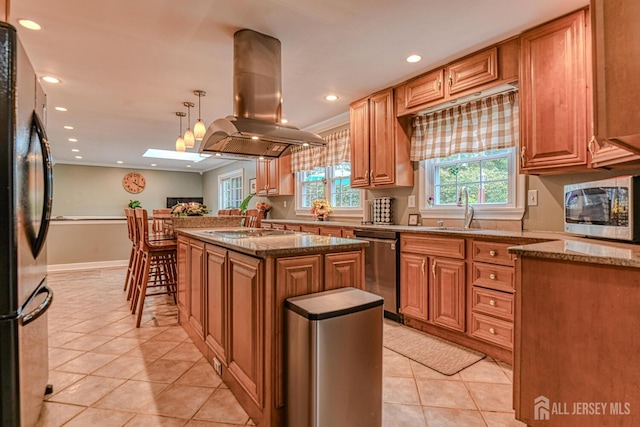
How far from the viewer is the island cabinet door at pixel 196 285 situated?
2.30 m

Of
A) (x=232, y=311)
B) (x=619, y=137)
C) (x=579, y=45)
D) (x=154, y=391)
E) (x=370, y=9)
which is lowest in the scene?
(x=154, y=391)

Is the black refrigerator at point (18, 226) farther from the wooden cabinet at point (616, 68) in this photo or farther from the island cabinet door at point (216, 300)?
the wooden cabinet at point (616, 68)

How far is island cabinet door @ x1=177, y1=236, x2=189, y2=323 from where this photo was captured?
2685mm

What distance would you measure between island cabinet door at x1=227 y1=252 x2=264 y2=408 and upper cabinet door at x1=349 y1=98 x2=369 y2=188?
2336mm

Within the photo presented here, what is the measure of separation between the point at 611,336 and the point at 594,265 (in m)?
0.29

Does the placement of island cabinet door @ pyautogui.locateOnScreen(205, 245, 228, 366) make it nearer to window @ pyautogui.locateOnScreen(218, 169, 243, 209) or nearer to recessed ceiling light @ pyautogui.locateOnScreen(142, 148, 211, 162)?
recessed ceiling light @ pyautogui.locateOnScreen(142, 148, 211, 162)

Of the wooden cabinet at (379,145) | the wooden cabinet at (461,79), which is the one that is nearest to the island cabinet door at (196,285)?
the wooden cabinet at (379,145)

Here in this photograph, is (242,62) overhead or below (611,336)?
overhead

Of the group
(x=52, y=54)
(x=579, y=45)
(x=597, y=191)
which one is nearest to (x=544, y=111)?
(x=579, y=45)

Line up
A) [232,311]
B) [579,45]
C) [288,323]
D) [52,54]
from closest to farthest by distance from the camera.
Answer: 1. [288,323]
2. [232,311]
3. [579,45]
4. [52,54]

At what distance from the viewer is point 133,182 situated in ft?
31.6

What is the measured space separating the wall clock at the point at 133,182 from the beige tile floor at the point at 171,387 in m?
7.51

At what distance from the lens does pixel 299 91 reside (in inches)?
143

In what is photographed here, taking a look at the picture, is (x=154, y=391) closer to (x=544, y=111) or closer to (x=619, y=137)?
(x=619, y=137)
